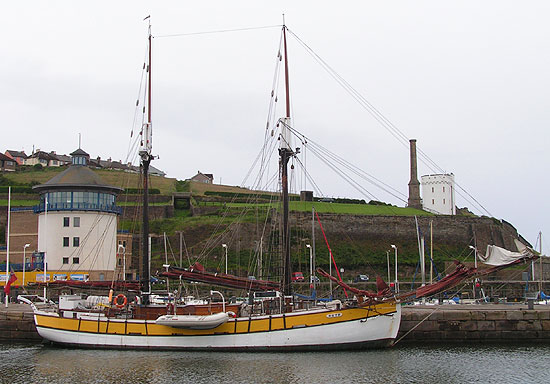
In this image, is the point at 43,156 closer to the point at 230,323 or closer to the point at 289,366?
the point at 230,323

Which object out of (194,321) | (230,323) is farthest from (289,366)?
(194,321)

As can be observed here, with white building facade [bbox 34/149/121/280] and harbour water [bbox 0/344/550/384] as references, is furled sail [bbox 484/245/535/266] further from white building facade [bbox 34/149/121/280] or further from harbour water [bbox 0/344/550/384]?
white building facade [bbox 34/149/121/280]

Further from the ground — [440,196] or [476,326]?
[440,196]

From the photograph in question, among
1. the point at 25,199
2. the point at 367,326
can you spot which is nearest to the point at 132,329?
the point at 367,326

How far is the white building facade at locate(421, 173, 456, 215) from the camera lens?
83062 mm

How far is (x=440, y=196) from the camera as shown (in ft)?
274

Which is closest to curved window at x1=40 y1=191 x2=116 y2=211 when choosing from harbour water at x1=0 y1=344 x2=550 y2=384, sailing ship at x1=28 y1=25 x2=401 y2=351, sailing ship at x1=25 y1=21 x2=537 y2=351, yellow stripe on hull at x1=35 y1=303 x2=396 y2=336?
sailing ship at x1=28 y1=25 x2=401 y2=351

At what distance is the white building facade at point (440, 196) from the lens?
8306cm

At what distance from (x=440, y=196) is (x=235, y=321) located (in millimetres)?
62432

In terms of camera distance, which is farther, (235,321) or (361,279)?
(361,279)

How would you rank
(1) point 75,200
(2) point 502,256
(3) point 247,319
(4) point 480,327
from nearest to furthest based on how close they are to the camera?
(2) point 502,256
(3) point 247,319
(4) point 480,327
(1) point 75,200

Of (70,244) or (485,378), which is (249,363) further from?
(70,244)

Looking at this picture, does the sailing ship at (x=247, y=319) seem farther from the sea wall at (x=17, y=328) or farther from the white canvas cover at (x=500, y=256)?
the sea wall at (x=17, y=328)

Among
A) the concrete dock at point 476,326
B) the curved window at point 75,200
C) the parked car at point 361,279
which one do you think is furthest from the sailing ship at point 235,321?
the parked car at point 361,279
